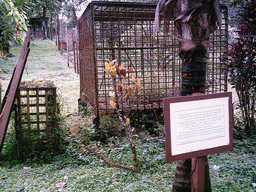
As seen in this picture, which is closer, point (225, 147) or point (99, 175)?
point (225, 147)

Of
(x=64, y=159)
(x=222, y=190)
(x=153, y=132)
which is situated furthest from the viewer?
(x=153, y=132)

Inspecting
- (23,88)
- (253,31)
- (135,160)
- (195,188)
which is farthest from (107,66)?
(253,31)

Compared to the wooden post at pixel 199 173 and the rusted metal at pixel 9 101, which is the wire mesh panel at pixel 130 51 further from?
the wooden post at pixel 199 173

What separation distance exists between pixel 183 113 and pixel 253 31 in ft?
13.2

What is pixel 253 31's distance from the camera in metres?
5.24

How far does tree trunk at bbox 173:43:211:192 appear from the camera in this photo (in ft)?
8.71

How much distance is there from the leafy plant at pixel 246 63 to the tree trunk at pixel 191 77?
9.95 ft

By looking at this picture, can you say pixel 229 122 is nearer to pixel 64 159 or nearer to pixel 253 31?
pixel 64 159

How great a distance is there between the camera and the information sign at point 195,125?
2.13 metres

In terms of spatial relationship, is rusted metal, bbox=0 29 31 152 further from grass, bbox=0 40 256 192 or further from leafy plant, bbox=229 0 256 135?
leafy plant, bbox=229 0 256 135

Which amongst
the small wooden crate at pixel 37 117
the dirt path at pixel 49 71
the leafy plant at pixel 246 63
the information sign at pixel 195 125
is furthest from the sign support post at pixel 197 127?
the dirt path at pixel 49 71

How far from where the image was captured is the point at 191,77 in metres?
2.68

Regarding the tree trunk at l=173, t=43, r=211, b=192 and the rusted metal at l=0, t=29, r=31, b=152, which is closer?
the tree trunk at l=173, t=43, r=211, b=192

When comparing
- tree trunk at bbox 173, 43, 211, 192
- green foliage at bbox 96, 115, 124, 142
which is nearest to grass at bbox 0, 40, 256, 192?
green foliage at bbox 96, 115, 124, 142
